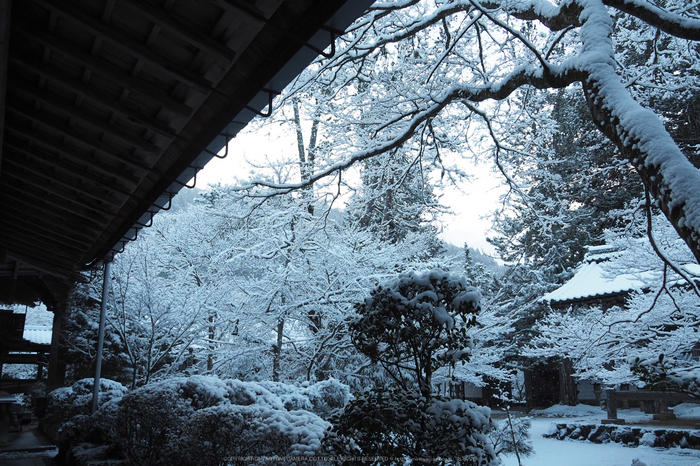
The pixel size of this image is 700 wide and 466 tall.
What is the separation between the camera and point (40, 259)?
7.62 metres

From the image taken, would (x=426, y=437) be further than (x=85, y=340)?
No

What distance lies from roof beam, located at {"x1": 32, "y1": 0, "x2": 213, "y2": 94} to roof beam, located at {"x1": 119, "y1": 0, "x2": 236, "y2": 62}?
21cm

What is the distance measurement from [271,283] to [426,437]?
7.49 meters

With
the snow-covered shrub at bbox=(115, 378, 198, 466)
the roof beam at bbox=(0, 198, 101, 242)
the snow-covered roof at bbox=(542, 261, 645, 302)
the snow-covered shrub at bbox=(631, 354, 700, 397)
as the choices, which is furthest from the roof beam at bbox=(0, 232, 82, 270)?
the snow-covered roof at bbox=(542, 261, 645, 302)

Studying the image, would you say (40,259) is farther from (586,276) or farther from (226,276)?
(586,276)

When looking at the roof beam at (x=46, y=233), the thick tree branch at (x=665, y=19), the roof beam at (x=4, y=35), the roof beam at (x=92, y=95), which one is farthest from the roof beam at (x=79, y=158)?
the thick tree branch at (x=665, y=19)

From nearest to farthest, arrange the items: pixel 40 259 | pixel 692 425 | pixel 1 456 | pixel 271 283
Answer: pixel 1 456 → pixel 40 259 → pixel 692 425 → pixel 271 283

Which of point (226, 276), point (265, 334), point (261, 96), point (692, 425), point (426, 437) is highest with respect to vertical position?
point (226, 276)

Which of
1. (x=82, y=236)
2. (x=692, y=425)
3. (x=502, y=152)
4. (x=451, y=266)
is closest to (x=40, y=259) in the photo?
(x=82, y=236)

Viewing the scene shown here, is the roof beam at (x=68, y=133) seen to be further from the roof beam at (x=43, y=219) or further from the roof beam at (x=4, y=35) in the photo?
the roof beam at (x=43, y=219)

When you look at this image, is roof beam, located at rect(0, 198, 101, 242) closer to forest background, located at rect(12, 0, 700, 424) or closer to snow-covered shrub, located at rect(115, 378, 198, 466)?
snow-covered shrub, located at rect(115, 378, 198, 466)

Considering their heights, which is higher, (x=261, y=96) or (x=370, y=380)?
(x=261, y=96)

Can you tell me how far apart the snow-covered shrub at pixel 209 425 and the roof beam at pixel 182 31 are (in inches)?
113

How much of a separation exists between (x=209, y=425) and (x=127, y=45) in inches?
125
